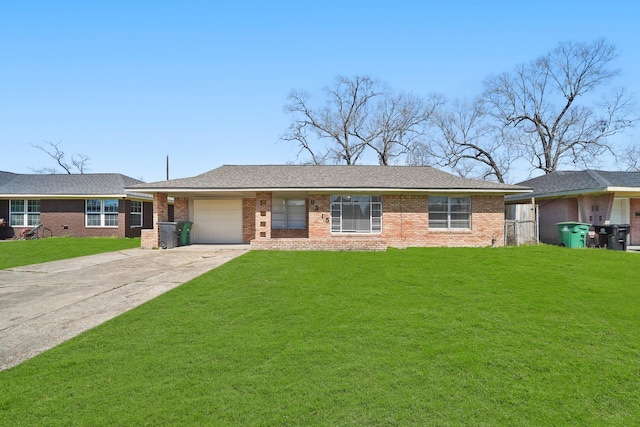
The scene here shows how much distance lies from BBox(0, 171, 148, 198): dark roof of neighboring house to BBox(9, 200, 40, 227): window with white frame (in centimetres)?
76

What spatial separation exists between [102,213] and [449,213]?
66.2 feet

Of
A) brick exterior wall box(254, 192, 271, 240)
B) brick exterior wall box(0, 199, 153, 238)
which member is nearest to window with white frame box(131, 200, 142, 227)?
brick exterior wall box(0, 199, 153, 238)

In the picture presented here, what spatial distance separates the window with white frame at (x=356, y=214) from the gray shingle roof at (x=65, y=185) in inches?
522

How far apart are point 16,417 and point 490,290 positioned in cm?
770

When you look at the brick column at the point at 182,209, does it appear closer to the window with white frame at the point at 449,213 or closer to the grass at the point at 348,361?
the grass at the point at 348,361

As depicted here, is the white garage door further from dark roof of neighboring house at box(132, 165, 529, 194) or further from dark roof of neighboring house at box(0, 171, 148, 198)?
dark roof of neighboring house at box(0, 171, 148, 198)

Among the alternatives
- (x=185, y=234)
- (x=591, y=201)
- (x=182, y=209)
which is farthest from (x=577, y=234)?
(x=182, y=209)

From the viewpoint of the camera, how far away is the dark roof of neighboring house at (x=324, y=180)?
50.9ft

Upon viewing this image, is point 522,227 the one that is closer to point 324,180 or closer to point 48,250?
point 324,180

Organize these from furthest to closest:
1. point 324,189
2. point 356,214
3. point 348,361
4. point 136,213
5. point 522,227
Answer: point 136,213
point 522,227
point 356,214
point 324,189
point 348,361

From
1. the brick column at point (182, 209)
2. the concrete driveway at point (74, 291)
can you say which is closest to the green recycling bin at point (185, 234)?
the brick column at point (182, 209)

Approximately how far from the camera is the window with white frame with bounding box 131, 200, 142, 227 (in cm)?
2230

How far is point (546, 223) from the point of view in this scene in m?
19.1

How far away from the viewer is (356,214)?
16.3 metres
